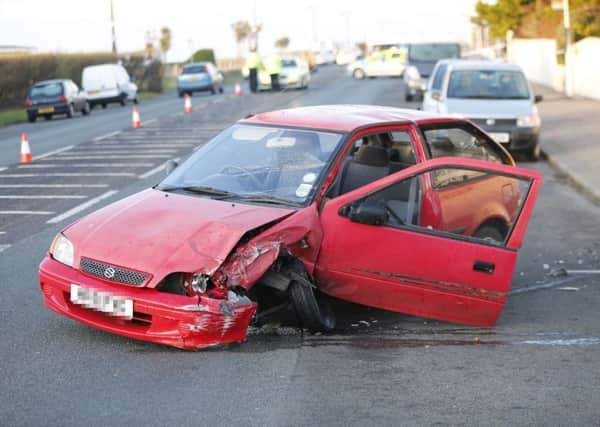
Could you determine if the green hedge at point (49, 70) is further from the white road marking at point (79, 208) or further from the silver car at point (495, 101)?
the white road marking at point (79, 208)

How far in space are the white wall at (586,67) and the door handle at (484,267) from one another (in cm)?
2870

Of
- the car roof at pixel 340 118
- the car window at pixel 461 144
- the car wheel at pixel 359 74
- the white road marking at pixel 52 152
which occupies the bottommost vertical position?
the car wheel at pixel 359 74

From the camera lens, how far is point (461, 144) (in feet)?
28.2

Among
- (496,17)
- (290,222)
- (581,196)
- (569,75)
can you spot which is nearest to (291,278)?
(290,222)

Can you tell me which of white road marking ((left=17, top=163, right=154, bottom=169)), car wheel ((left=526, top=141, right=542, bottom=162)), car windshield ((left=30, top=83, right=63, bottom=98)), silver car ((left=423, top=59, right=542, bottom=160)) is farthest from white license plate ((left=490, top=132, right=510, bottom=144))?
car windshield ((left=30, top=83, right=63, bottom=98))

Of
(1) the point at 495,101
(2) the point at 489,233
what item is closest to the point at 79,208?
(2) the point at 489,233

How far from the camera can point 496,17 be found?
6294cm

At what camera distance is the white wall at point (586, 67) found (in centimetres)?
3447

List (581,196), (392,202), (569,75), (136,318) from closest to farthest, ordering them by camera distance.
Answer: (136,318), (392,202), (581,196), (569,75)

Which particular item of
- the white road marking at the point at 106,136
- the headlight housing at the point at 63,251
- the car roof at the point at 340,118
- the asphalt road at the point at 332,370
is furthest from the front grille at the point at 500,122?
the headlight housing at the point at 63,251

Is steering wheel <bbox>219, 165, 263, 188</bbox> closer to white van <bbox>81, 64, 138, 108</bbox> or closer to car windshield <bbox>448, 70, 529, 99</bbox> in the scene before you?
car windshield <bbox>448, 70, 529, 99</bbox>

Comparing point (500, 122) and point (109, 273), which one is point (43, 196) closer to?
point (109, 273)

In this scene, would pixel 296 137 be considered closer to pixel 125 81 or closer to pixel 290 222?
pixel 290 222

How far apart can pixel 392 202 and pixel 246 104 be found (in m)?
31.3
